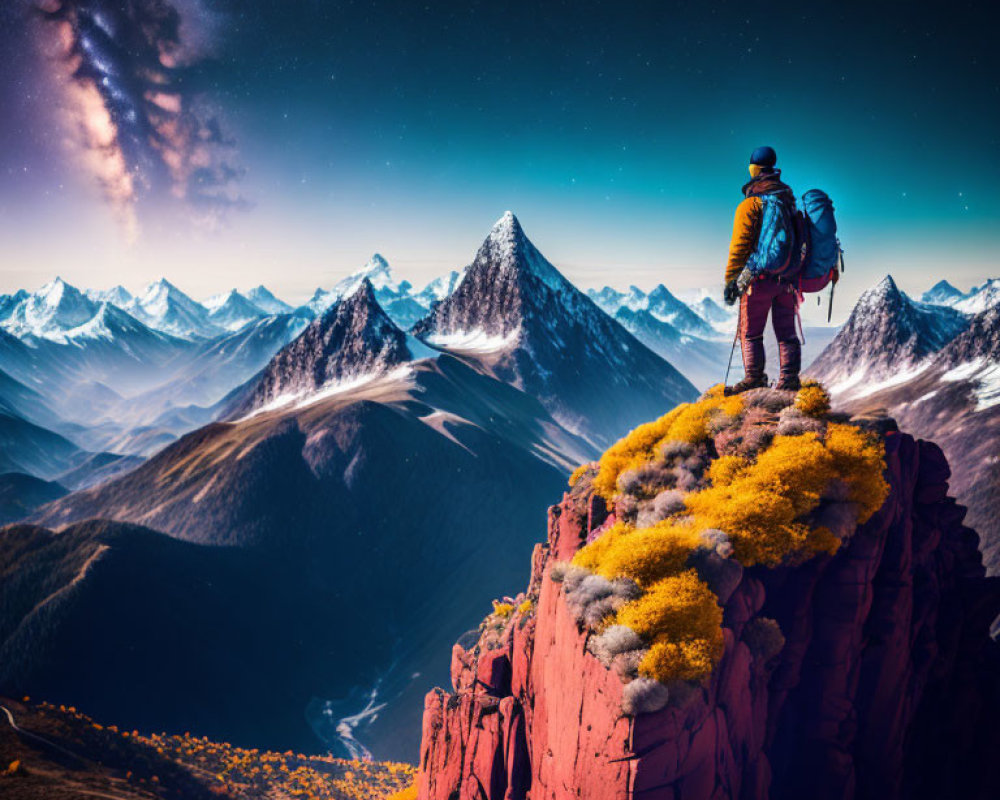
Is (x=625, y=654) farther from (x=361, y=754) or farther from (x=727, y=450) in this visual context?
(x=361, y=754)

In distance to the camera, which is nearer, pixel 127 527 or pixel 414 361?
pixel 127 527

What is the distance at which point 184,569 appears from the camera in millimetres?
74125

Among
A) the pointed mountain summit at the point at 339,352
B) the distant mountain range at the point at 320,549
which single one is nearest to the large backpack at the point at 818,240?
the distant mountain range at the point at 320,549

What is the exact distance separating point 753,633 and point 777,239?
325 inches

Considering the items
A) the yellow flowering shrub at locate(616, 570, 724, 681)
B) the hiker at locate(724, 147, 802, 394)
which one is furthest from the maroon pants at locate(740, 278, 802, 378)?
the yellow flowering shrub at locate(616, 570, 724, 681)

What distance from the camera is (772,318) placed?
13.4 metres

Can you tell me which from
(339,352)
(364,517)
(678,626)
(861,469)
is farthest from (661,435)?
(339,352)

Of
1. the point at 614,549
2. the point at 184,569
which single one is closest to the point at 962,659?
the point at 614,549

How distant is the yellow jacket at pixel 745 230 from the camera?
12.4 m

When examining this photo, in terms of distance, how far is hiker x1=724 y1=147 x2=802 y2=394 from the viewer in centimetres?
1230

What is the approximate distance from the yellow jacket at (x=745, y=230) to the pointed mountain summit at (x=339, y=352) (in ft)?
471

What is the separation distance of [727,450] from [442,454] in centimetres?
9622

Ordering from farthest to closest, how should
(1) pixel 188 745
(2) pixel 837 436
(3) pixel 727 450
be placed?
1. (1) pixel 188 745
2. (3) pixel 727 450
3. (2) pixel 837 436

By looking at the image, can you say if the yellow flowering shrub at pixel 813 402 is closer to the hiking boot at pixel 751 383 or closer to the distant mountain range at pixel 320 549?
the hiking boot at pixel 751 383
